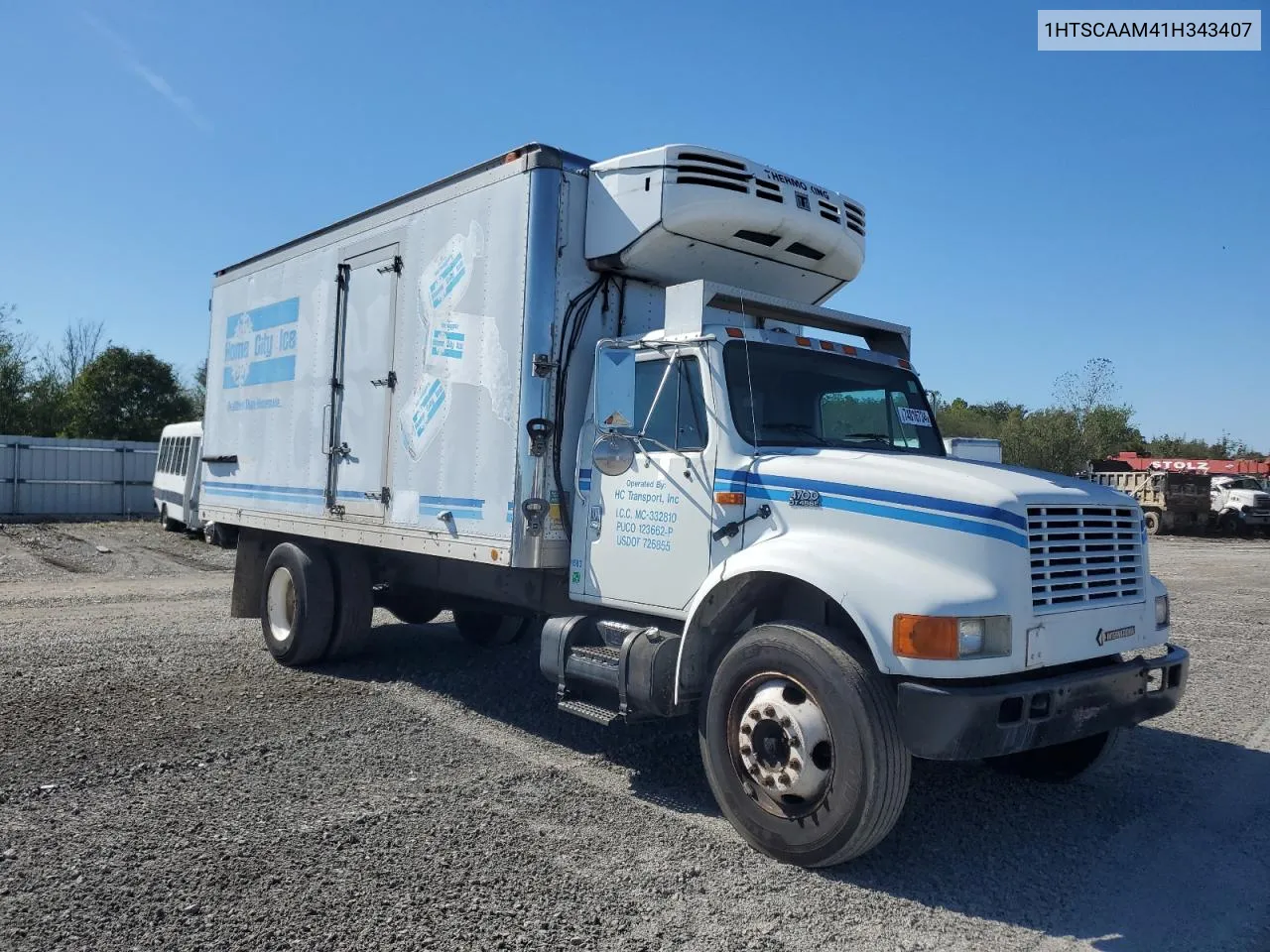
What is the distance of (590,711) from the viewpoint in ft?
17.6

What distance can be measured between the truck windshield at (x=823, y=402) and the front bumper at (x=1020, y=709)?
168 cm

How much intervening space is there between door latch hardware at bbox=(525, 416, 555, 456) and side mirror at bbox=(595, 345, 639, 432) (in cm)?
33

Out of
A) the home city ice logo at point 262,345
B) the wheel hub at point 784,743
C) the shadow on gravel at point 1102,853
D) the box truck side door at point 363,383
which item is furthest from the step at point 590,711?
the home city ice logo at point 262,345

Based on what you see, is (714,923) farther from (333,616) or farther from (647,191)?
(333,616)

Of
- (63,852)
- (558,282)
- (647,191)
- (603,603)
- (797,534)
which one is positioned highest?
(647,191)

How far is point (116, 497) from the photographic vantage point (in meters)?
26.7

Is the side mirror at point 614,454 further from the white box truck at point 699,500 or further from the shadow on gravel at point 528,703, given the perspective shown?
the shadow on gravel at point 528,703

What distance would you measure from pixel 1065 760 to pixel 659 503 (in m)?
2.80

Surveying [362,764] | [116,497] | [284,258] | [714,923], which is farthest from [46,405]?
[714,923]

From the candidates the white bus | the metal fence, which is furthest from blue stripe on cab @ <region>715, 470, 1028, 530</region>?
the metal fence

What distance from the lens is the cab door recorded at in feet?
17.1

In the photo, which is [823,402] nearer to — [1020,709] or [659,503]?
[659,503]

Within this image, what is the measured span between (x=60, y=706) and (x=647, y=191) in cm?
529

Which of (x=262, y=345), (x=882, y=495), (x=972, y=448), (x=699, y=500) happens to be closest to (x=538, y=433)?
(x=699, y=500)
